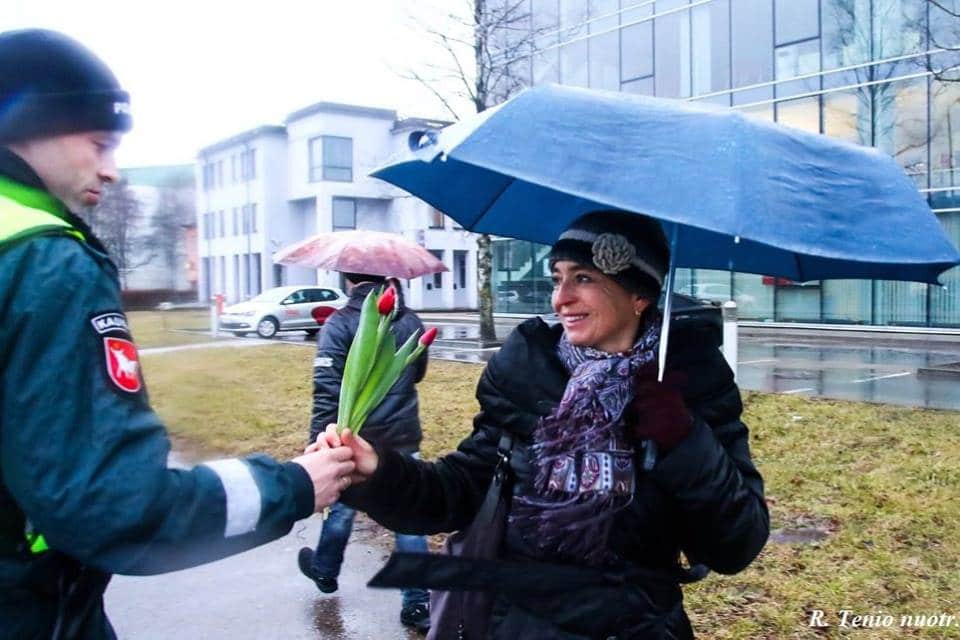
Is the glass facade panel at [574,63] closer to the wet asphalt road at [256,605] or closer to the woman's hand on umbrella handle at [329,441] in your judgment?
the wet asphalt road at [256,605]

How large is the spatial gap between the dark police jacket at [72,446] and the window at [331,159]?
43.8m

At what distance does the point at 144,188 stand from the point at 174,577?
12.1ft

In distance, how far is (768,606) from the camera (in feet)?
13.3

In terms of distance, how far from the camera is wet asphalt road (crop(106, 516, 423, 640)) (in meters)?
4.20

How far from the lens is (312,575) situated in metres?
4.55

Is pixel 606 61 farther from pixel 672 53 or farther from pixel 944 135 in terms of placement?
pixel 944 135

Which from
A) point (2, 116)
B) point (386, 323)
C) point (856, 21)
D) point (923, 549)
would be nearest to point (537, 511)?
point (386, 323)

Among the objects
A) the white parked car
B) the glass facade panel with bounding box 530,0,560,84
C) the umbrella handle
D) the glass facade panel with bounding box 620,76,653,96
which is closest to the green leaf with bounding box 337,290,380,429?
the umbrella handle

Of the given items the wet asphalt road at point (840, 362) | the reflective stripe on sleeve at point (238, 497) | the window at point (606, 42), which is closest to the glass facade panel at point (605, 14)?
the window at point (606, 42)

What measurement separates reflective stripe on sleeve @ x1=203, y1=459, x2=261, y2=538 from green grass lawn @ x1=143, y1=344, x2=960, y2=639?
0.60 ft

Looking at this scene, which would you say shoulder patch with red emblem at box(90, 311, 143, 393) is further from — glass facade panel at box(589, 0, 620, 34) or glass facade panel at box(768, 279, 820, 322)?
glass facade panel at box(589, 0, 620, 34)

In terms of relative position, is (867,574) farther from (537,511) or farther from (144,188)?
(144,188)

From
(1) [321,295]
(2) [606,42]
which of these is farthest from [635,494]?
(2) [606,42]

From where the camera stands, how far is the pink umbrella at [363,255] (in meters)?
4.41
